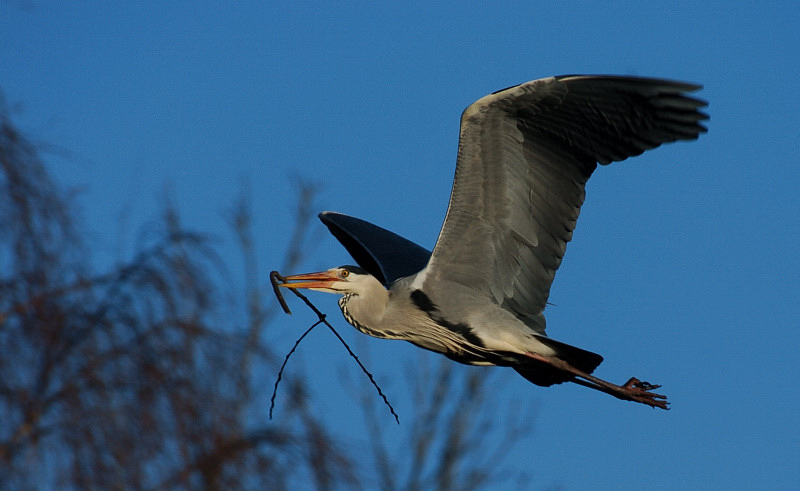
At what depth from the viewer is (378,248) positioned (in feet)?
21.5

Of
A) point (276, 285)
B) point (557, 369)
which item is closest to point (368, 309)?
point (276, 285)

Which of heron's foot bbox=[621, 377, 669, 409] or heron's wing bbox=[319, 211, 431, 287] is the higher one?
heron's wing bbox=[319, 211, 431, 287]

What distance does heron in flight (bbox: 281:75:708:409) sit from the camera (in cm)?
464

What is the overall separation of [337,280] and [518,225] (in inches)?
43.3

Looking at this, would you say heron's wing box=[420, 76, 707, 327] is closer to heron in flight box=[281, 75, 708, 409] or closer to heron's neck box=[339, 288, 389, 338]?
heron in flight box=[281, 75, 708, 409]

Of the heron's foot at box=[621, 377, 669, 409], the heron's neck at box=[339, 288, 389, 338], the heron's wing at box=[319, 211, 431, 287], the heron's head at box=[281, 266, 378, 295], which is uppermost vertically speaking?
the heron's wing at box=[319, 211, 431, 287]

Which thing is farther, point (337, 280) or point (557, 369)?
point (337, 280)

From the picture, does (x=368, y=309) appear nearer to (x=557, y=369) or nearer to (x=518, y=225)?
(x=518, y=225)

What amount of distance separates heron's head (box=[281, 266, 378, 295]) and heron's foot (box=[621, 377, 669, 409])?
4.97 ft

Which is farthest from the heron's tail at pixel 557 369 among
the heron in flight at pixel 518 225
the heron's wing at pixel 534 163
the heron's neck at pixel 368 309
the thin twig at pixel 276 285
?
the thin twig at pixel 276 285

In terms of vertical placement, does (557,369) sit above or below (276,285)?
below

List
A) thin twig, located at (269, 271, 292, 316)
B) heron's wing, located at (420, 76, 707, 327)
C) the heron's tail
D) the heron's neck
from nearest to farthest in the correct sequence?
1. heron's wing, located at (420, 76, 707, 327)
2. thin twig, located at (269, 271, 292, 316)
3. the heron's tail
4. the heron's neck

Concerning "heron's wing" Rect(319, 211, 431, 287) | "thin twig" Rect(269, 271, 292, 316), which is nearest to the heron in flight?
"thin twig" Rect(269, 271, 292, 316)

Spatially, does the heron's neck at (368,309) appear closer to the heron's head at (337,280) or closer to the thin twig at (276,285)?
the heron's head at (337,280)
